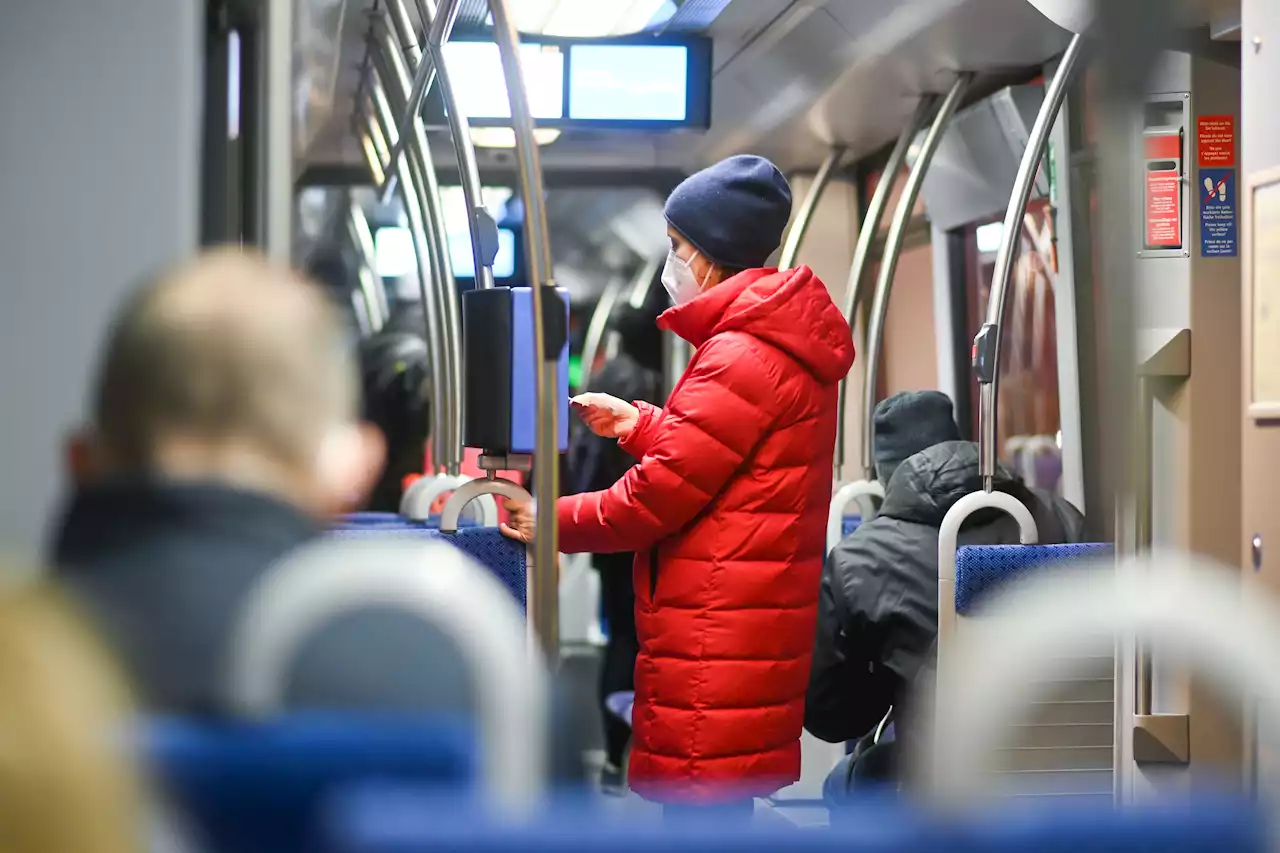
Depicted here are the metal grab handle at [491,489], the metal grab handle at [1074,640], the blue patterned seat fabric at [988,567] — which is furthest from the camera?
the blue patterned seat fabric at [988,567]

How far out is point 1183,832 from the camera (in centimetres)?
127

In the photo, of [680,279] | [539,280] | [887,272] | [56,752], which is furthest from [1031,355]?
[56,752]

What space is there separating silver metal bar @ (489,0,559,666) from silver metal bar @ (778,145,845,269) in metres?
3.67

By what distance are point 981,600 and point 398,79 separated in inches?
93.9

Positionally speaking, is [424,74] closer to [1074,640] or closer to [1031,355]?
[1031,355]

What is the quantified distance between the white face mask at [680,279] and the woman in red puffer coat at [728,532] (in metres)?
0.13

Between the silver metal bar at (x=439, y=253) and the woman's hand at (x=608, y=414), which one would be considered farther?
the silver metal bar at (x=439, y=253)

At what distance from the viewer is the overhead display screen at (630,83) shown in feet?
18.2

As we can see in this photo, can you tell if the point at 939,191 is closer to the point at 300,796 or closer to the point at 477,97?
the point at 477,97

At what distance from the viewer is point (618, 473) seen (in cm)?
701

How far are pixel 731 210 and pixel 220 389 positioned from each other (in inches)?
74.6

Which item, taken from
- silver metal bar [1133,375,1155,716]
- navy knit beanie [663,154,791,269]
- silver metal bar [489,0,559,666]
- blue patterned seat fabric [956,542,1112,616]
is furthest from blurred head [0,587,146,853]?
silver metal bar [1133,375,1155,716]

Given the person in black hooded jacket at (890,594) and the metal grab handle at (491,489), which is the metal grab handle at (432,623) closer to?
the metal grab handle at (491,489)

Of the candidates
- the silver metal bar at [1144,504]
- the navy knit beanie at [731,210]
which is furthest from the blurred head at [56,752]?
A: the silver metal bar at [1144,504]
